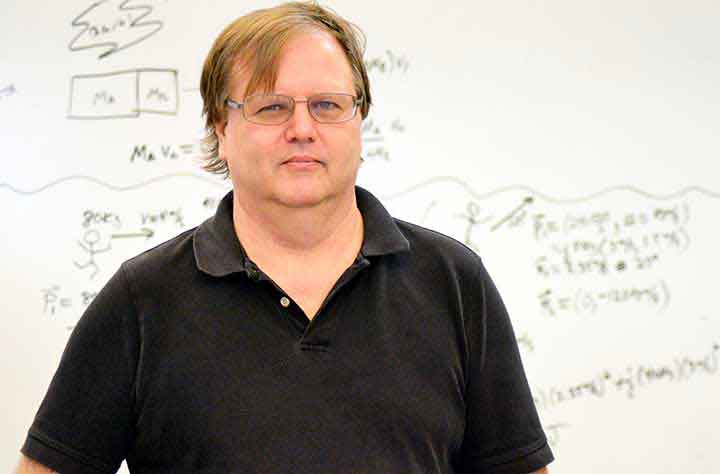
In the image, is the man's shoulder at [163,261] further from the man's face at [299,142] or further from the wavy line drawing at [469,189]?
the wavy line drawing at [469,189]

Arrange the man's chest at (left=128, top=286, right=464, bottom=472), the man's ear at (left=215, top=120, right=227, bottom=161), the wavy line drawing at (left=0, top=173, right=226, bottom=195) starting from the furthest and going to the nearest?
the wavy line drawing at (left=0, top=173, right=226, bottom=195), the man's ear at (left=215, top=120, right=227, bottom=161), the man's chest at (left=128, top=286, right=464, bottom=472)

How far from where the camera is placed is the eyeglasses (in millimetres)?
→ 1098

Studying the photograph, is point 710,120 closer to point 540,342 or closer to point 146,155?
point 540,342

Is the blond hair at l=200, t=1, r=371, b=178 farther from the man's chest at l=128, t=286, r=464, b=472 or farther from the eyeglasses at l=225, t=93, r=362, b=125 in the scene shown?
the man's chest at l=128, t=286, r=464, b=472

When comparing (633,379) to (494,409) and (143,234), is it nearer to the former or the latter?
(494,409)

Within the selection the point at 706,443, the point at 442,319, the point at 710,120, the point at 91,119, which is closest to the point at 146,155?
the point at 91,119

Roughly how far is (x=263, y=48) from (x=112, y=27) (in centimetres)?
108

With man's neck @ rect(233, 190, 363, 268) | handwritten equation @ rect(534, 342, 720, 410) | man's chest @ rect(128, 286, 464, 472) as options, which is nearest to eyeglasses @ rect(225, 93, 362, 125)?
man's neck @ rect(233, 190, 363, 268)

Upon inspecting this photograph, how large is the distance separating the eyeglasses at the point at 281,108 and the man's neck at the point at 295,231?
0.35 feet

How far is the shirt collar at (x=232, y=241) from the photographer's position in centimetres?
114

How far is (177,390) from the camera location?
1.09 m

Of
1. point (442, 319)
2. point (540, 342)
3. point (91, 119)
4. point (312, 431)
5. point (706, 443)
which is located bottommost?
point (706, 443)

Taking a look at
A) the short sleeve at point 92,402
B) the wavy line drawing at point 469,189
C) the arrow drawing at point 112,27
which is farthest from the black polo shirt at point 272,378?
the arrow drawing at point 112,27

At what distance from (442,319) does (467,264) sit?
3.6 inches
